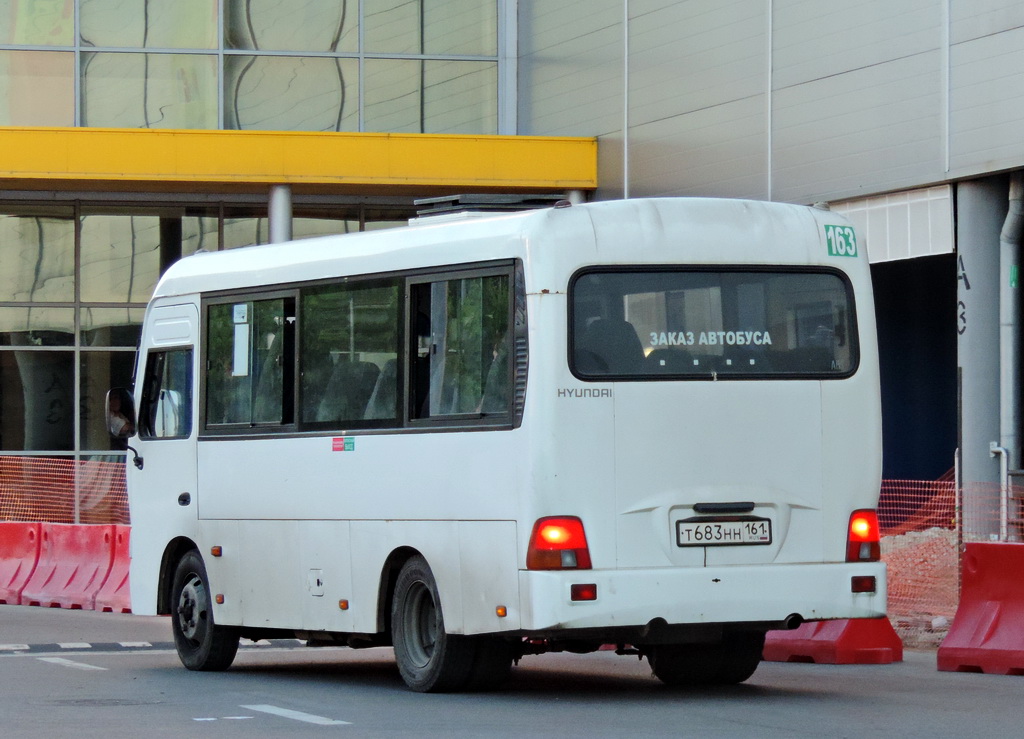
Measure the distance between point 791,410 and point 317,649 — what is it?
22.4 feet

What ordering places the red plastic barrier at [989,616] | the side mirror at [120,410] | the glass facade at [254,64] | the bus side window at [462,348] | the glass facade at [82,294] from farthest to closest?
the glass facade at [82,294]
the glass facade at [254,64]
the side mirror at [120,410]
the red plastic barrier at [989,616]
the bus side window at [462,348]

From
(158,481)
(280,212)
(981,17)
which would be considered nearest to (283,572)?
(158,481)

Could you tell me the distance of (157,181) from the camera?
26250 mm

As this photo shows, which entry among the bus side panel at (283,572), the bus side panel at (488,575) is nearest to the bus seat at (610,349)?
the bus side panel at (488,575)

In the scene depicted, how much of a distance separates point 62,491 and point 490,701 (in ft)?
58.6

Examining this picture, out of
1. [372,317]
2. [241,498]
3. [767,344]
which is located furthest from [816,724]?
[241,498]

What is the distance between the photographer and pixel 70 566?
69.8ft

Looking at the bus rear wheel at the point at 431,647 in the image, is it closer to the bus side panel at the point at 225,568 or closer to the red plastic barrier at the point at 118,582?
the bus side panel at the point at 225,568

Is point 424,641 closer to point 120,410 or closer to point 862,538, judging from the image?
point 862,538

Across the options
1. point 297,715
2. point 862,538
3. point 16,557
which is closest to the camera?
point 297,715

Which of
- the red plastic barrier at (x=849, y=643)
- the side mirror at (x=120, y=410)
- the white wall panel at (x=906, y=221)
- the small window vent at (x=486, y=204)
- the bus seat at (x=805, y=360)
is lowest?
the red plastic barrier at (x=849, y=643)

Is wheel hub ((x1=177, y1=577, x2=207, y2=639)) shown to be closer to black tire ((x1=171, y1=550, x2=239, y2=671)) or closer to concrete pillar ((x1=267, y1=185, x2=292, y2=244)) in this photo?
black tire ((x1=171, y1=550, x2=239, y2=671))

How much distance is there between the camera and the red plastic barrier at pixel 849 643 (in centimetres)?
1397

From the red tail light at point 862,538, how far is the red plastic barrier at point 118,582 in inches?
427
